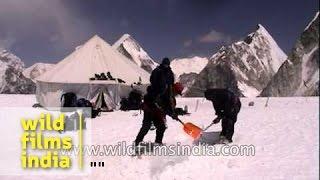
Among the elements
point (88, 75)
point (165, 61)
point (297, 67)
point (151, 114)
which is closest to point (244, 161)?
point (151, 114)

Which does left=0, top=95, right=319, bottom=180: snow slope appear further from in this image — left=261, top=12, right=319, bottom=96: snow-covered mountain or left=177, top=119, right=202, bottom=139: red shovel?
left=261, top=12, right=319, bottom=96: snow-covered mountain

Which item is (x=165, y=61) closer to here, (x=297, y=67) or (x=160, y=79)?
(x=160, y=79)

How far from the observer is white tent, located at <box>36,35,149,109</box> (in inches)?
946

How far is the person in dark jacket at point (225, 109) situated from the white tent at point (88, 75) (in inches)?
513

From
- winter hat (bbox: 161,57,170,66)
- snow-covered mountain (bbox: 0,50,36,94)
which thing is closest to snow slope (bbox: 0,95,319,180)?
winter hat (bbox: 161,57,170,66)

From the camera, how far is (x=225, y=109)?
35.6 ft

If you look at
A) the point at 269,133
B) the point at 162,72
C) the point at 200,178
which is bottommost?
the point at 200,178

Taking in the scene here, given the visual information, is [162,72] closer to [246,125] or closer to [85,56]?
[246,125]

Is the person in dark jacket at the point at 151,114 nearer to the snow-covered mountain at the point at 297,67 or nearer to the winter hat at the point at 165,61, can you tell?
the winter hat at the point at 165,61

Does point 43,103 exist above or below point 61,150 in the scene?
above

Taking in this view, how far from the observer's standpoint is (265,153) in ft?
31.9

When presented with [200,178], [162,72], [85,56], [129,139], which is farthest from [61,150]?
[85,56]

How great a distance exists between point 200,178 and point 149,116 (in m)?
2.16

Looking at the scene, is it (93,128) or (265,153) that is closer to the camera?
(265,153)
